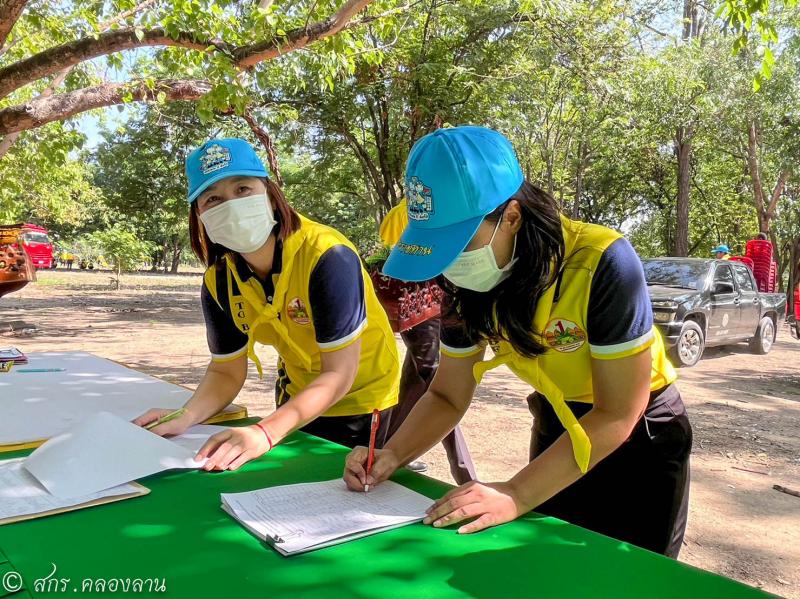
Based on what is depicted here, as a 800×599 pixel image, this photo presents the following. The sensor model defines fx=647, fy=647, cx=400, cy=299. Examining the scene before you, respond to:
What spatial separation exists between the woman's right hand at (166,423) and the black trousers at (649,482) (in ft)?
3.51

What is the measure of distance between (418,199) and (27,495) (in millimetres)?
1013

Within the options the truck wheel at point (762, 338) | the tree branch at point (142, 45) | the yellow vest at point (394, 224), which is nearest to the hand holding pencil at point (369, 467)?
the yellow vest at point (394, 224)

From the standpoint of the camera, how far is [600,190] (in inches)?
931

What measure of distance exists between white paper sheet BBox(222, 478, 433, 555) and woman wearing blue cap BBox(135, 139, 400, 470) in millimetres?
239

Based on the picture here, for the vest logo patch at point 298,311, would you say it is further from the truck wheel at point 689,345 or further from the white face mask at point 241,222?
the truck wheel at point 689,345

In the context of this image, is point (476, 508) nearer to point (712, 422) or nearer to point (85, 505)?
point (85, 505)

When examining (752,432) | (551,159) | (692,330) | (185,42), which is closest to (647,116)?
(551,159)

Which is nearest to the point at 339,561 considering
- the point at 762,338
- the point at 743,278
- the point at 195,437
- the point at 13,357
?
the point at 195,437

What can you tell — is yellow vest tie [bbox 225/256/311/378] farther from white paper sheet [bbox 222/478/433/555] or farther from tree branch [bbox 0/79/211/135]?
tree branch [bbox 0/79/211/135]

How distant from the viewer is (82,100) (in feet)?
18.5

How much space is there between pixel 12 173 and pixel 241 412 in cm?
1373

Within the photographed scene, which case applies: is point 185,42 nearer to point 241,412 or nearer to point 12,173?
point 241,412

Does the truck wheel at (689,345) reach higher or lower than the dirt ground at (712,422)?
higher

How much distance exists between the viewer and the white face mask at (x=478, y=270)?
1309 mm
